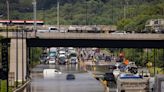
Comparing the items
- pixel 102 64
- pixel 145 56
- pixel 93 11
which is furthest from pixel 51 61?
pixel 93 11

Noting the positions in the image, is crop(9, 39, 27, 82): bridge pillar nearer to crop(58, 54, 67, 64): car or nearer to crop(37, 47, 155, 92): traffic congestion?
crop(37, 47, 155, 92): traffic congestion

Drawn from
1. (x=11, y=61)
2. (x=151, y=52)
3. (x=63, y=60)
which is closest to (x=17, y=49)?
(x=11, y=61)

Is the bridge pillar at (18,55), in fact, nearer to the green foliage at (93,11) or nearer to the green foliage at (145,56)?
the green foliage at (145,56)

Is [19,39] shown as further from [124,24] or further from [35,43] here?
[124,24]

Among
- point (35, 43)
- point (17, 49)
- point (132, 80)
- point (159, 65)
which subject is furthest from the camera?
point (159, 65)

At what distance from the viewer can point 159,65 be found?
95.1 m

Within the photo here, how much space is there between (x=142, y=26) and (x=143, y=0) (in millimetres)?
57991

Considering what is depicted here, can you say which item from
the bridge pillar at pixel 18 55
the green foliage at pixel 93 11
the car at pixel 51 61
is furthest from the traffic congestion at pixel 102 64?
the green foliage at pixel 93 11

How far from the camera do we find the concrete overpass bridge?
74.3 meters

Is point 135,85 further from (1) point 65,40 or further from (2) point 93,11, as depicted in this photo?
(2) point 93,11

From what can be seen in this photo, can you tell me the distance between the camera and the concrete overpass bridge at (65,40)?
74.3m

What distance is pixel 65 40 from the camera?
76750mm

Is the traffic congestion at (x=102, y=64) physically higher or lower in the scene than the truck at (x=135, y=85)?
lower

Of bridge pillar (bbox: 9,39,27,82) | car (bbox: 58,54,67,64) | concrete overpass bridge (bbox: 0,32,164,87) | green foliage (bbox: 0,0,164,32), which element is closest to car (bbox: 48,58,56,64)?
car (bbox: 58,54,67,64)
